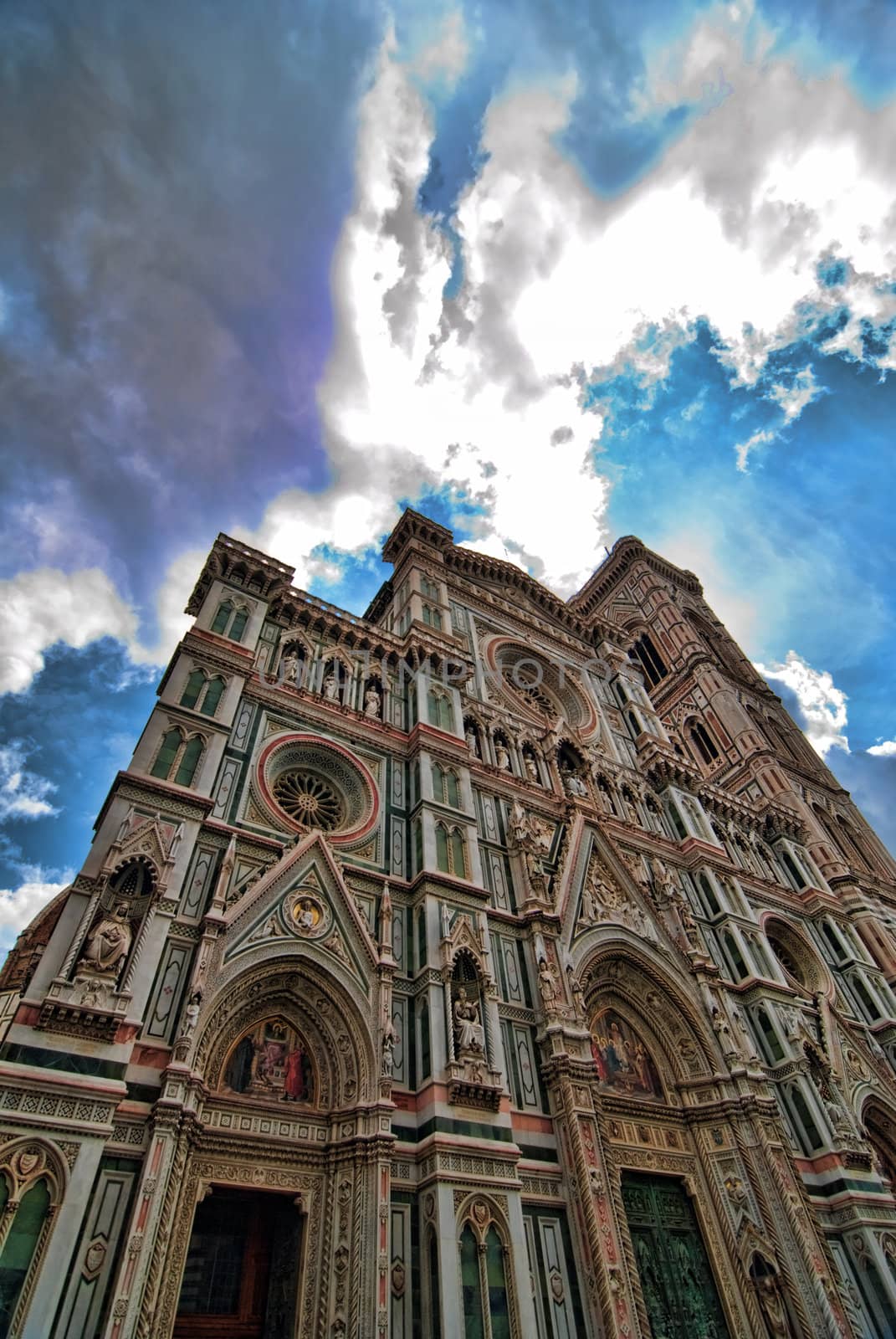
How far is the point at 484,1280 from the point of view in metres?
10.2

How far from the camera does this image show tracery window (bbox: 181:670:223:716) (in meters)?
14.6

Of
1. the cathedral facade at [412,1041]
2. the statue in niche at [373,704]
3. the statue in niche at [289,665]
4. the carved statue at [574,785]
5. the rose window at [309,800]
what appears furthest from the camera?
the carved statue at [574,785]

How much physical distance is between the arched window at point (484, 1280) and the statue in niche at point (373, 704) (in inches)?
398

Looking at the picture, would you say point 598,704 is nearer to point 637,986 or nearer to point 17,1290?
point 637,986

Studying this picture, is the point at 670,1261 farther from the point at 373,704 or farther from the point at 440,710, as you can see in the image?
the point at 373,704

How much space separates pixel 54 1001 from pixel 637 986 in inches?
492

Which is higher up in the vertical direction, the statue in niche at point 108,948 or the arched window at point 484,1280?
the statue in niche at point 108,948

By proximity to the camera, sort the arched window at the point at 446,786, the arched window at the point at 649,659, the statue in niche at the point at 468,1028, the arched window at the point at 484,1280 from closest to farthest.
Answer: the arched window at the point at 484,1280
the statue in niche at the point at 468,1028
the arched window at the point at 446,786
the arched window at the point at 649,659

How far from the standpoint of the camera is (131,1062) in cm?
966

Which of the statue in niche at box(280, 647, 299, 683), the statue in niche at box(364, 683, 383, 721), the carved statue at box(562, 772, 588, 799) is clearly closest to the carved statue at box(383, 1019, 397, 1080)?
the statue in niche at box(364, 683, 383, 721)

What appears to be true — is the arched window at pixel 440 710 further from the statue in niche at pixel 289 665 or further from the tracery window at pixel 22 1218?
the tracery window at pixel 22 1218

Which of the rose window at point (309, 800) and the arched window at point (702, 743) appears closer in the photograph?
the rose window at point (309, 800)

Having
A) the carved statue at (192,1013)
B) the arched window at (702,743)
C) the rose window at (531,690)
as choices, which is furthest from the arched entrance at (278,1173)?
the arched window at (702,743)

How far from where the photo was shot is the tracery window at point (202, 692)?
14.6 m
